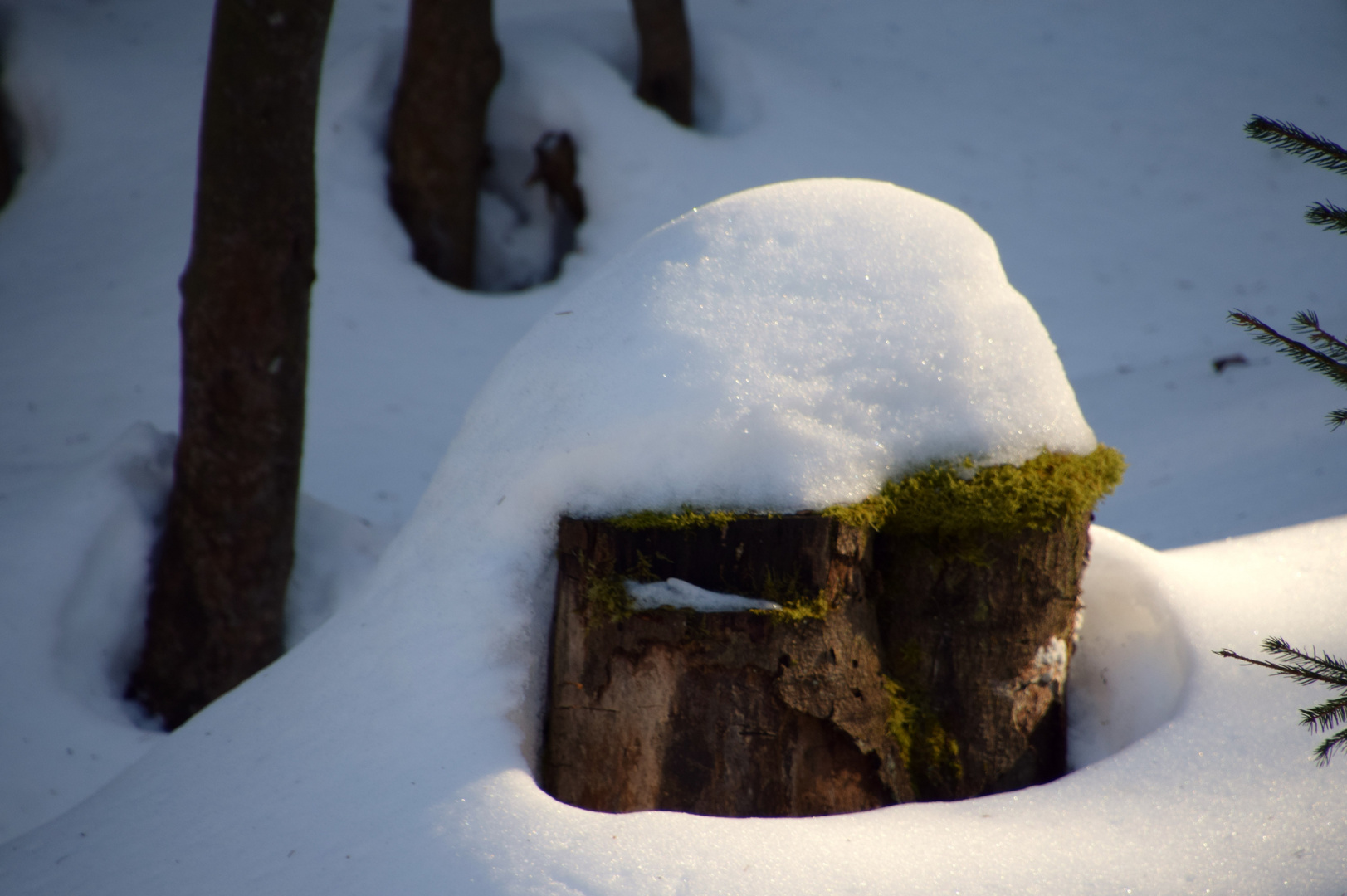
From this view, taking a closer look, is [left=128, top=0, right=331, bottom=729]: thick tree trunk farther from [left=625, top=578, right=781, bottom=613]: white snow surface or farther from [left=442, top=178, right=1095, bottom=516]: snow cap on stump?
[left=625, top=578, right=781, bottom=613]: white snow surface

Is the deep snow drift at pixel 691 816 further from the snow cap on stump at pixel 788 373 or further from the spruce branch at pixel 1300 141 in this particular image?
→ the spruce branch at pixel 1300 141

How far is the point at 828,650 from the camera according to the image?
5.98ft

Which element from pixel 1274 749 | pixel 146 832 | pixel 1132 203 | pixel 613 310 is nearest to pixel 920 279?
pixel 613 310

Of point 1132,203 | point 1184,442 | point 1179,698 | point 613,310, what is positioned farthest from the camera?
point 1132,203

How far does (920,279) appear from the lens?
1976mm

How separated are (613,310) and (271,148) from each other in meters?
1.83

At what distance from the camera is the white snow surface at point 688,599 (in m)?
1.78

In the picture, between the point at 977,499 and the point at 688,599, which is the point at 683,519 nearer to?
the point at 688,599

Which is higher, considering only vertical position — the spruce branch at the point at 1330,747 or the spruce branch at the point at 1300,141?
the spruce branch at the point at 1300,141

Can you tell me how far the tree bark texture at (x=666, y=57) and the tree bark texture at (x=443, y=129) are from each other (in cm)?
119

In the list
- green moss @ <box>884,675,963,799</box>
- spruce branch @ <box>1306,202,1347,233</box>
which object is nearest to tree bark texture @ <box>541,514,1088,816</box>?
green moss @ <box>884,675,963,799</box>

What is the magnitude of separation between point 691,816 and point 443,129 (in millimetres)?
5094

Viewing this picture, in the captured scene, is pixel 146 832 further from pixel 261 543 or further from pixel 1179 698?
pixel 1179 698

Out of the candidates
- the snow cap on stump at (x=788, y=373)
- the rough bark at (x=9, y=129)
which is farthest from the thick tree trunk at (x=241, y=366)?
the rough bark at (x=9, y=129)
